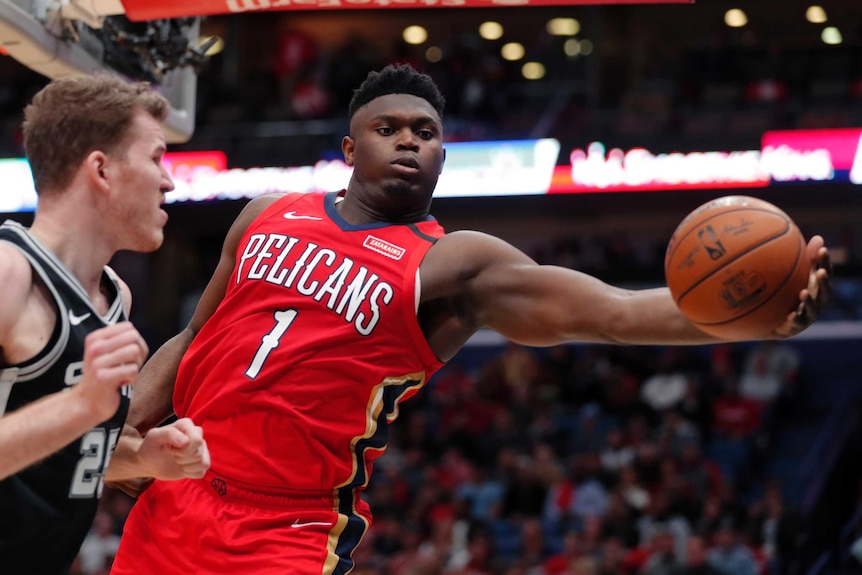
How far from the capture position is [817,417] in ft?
Result: 50.5

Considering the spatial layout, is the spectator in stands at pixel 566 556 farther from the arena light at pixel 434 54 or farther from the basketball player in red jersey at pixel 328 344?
the arena light at pixel 434 54

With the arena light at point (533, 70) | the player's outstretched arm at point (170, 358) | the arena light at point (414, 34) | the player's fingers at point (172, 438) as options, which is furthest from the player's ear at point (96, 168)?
the arena light at point (414, 34)

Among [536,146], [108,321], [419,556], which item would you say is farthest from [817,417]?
[108,321]

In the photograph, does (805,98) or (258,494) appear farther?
(805,98)

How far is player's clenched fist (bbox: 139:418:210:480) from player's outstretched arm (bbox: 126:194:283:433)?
3.65 feet

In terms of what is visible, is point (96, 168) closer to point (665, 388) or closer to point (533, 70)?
point (665, 388)

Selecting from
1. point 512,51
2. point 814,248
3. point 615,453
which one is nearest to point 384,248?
point 814,248

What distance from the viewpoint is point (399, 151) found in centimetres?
427

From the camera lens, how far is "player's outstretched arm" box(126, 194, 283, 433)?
430 cm

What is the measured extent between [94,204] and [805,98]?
14.3 metres

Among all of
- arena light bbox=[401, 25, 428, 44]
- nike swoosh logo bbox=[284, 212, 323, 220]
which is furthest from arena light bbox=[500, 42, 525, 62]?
nike swoosh logo bbox=[284, 212, 323, 220]

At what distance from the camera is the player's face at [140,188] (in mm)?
3025

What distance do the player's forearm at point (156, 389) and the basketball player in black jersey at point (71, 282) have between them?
1.12 meters

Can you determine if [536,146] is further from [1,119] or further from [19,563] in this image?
[19,563]
